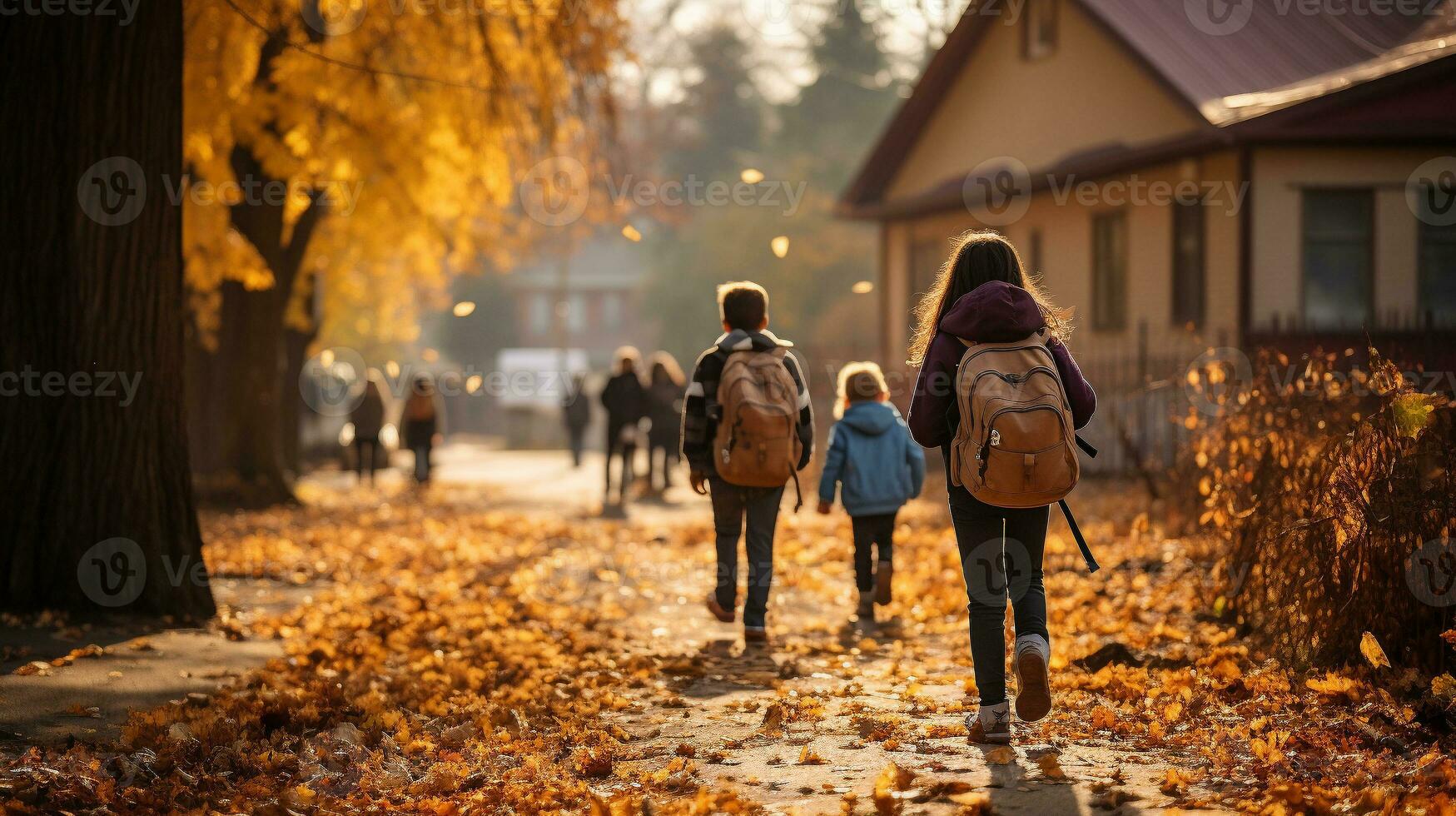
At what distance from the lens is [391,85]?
17.5 m

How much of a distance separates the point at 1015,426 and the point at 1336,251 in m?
16.6

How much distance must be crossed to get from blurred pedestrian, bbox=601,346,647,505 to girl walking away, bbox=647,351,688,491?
94cm

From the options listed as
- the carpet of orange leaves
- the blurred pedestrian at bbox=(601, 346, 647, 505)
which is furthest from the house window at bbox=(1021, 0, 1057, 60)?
the carpet of orange leaves

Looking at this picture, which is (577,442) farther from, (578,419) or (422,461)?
(422,461)

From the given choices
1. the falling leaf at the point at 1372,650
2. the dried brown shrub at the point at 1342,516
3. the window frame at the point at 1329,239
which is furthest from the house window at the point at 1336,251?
the falling leaf at the point at 1372,650

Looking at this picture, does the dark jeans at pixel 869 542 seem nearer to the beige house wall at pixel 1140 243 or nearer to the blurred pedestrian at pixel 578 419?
the beige house wall at pixel 1140 243

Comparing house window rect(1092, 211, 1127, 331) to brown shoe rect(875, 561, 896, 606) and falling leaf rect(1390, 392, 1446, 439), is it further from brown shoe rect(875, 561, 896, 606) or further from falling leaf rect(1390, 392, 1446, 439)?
falling leaf rect(1390, 392, 1446, 439)

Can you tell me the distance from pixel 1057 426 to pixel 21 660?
15.9ft

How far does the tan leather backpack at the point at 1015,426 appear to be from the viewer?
18.0 ft

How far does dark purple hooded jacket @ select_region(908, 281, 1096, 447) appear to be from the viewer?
563 centimetres

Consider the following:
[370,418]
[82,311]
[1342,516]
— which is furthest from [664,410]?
[1342,516]

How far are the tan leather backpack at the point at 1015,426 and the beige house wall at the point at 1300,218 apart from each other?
15613mm

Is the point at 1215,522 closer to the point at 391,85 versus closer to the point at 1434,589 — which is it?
the point at 1434,589

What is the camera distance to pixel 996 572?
596 centimetres
